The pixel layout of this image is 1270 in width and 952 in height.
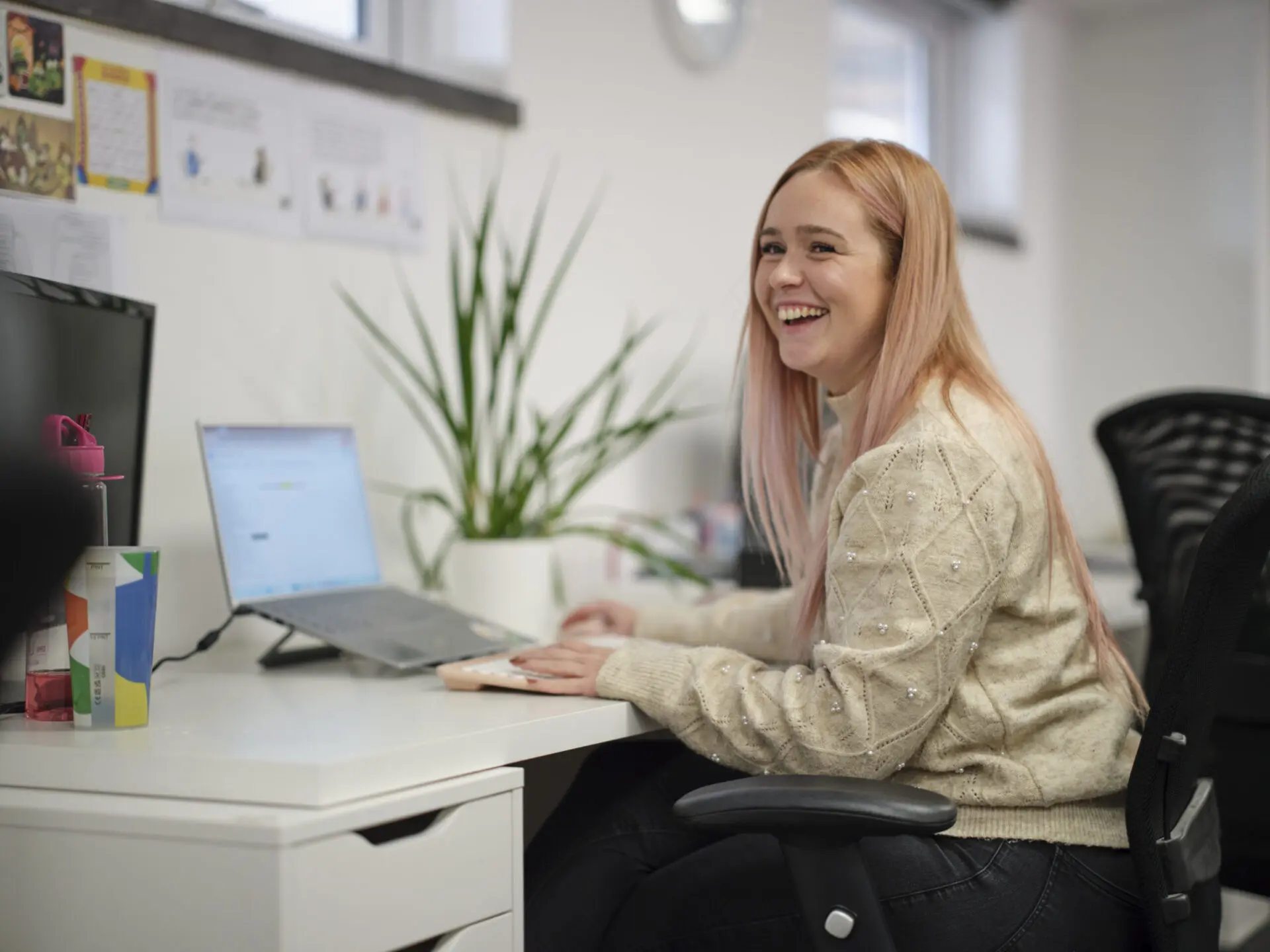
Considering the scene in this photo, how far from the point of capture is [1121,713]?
1287 mm

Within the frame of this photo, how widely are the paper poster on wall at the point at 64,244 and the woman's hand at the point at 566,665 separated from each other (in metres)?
0.65

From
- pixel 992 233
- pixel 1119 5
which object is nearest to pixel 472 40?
pixel 992 233

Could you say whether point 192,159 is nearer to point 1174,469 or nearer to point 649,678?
point 649,678

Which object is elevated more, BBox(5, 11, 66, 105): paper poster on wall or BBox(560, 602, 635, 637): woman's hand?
BBox(5, 11, 66, 105): paper poster on wall

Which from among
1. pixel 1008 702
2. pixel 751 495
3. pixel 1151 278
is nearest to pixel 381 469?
pixel 751 495

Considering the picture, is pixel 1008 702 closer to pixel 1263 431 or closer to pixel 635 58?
pixel 1263 431

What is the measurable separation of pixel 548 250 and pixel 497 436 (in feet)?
1.21

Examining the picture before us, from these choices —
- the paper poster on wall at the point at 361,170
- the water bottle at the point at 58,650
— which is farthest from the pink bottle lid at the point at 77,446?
the paper poster on wall at the point at 361,170

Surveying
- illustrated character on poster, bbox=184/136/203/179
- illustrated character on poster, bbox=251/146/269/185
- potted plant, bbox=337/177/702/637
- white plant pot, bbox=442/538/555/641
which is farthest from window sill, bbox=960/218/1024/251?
illustrated character on poster, bbox=184/136/203/179

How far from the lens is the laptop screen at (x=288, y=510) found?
1570 millimetres

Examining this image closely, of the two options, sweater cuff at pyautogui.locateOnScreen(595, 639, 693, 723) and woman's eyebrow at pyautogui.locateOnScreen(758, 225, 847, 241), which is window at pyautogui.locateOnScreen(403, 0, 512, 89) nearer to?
woman's eyebrow at pyautogui.locateOnScreen(758, 225, 847, 241)

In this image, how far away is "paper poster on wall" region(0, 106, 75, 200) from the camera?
1540 millimetres

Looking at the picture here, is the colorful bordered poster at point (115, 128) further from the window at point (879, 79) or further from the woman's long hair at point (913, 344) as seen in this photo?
the window at point (879, 79)

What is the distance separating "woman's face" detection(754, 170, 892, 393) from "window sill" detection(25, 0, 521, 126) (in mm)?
804
